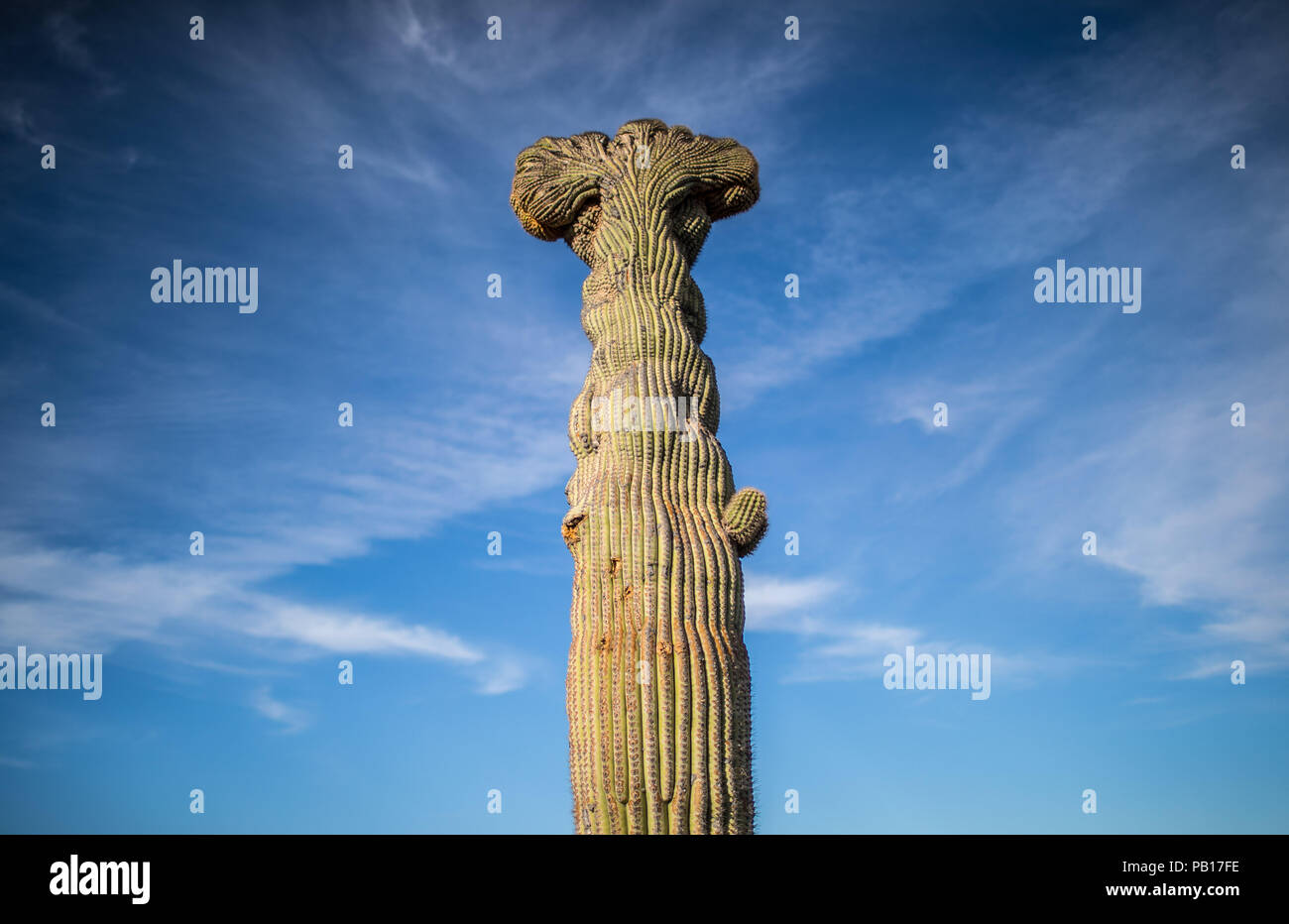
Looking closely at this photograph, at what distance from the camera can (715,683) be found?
349 inches

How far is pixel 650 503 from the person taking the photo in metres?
9.45

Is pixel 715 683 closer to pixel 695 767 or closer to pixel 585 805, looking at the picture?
pixel 695 767

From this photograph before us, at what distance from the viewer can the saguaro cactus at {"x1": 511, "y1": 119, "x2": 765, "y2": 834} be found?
870cm

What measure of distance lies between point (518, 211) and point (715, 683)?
5302 mm

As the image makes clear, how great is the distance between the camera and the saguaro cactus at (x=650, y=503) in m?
8.70

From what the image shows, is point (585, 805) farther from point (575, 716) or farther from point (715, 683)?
point (715, 683)

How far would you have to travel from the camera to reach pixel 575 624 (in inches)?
373

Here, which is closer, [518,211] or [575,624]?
[575,624]
